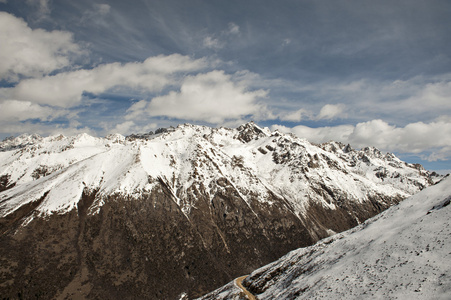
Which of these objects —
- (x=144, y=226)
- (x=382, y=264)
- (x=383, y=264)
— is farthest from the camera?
(x=144, y=226)

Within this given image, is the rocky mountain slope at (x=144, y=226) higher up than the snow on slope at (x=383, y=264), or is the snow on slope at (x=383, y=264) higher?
the rocky mountain slope at (x=144, y=226)

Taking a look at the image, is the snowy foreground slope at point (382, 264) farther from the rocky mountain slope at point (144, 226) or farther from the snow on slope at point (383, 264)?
the rocky mountain slope at point (144, 226)

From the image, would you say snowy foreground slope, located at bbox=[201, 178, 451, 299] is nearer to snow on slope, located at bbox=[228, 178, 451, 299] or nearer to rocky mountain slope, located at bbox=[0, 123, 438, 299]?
snow on slope, located at bbox=[228, 178, 451, 299]

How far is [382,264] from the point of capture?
41.2m

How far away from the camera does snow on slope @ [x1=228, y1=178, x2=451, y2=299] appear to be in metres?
33.1

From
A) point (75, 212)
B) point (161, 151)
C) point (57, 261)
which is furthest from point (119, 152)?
point (57, 261)

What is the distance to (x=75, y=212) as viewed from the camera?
396ft

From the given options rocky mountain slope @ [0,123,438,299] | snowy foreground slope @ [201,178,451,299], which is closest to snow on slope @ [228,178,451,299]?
snowy foreground slope @ [201,178,451,299]

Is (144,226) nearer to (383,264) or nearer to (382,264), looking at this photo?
(382,264)

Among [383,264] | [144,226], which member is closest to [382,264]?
[383,264]

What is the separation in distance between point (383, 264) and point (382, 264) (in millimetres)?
215

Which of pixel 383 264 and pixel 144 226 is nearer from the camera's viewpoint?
pixel 383 264

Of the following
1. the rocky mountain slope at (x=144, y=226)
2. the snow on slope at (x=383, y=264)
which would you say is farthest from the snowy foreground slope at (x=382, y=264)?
the rocky mountain slope at (x=144, y=226)

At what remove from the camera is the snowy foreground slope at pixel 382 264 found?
33.1 metres
